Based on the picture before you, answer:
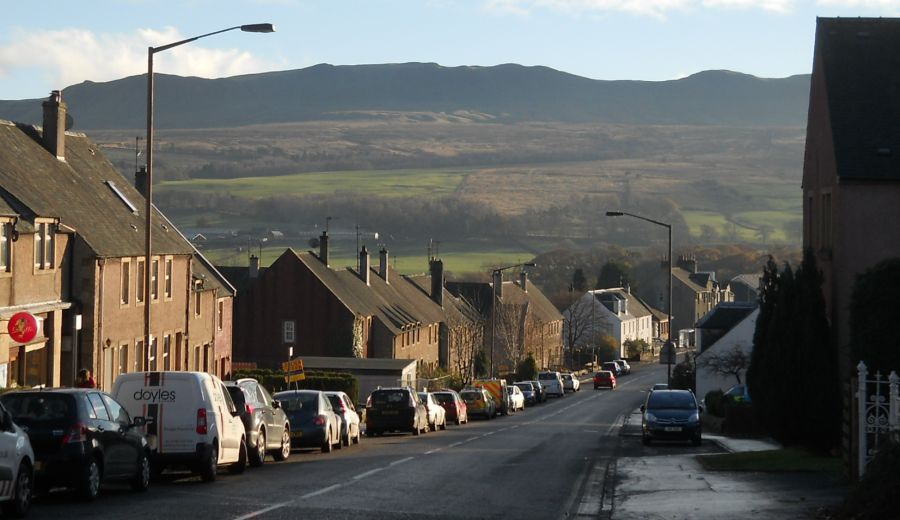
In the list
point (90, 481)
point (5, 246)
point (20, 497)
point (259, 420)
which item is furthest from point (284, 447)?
Result: point (20, 497)

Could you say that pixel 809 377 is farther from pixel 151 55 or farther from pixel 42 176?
pixel 42 176

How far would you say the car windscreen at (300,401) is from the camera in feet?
101

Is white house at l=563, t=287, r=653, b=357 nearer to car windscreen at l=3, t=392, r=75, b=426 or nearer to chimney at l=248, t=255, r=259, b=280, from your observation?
chimney at l=248, t=255, r=259, b=280

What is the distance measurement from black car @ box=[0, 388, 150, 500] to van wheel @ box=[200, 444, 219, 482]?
8.01 ft

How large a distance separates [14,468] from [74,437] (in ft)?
6.91

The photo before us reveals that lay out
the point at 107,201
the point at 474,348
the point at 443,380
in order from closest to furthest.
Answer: the point at 107,201 < the point at 443,380 < the point at 474,348

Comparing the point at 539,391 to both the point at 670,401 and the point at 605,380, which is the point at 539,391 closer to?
the point at 605,380

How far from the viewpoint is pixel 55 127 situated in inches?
1783

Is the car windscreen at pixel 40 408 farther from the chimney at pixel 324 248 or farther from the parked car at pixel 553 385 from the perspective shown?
the parked car at pixel 553 385

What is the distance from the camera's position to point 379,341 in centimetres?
7869

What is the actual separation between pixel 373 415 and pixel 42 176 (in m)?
13.0

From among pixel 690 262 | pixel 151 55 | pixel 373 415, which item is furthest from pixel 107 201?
pixel 690 262

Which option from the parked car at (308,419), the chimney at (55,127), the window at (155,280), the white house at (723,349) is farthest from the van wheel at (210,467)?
the white house at (723,349)

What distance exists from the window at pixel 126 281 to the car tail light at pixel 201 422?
23.0 m
